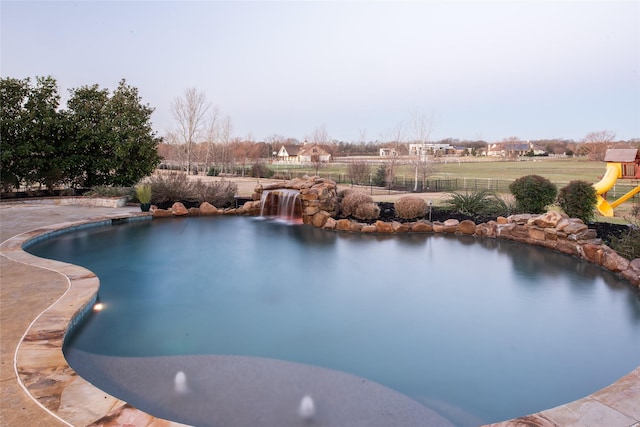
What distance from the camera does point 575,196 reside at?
8594 mm

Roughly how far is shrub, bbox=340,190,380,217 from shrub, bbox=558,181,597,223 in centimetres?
456

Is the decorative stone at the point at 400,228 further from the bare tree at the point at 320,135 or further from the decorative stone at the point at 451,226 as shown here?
the bare tree at the point at 320,135

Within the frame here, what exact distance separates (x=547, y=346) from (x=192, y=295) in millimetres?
4278

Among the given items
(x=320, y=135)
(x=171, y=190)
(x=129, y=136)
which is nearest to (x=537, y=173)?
(x=320, y=135)

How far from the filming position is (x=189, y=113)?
28984mm

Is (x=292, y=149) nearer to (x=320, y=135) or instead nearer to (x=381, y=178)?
(x=320, y=135)

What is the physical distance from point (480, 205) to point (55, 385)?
9.89 metres

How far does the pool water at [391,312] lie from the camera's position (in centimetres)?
353

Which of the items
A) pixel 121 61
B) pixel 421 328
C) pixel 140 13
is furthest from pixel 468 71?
pixel 421 328

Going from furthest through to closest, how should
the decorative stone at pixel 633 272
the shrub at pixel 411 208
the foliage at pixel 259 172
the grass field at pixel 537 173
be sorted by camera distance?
the foliage at pixel 259 172 < the grass field at pixel 537 173 < the shrub at pixel 411 208 < the decorative stone at pixel 633 272

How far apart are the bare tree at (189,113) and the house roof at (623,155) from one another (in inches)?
961

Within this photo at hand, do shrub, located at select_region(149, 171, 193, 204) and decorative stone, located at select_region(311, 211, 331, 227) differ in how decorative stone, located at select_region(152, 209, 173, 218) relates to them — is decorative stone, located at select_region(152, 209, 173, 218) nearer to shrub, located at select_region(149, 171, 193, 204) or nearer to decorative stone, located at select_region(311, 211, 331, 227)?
shrub, located at select_region(149, 171, 193, 204)

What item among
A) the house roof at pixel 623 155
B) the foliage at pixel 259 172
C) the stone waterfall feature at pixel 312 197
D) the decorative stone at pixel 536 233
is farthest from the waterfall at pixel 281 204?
the foliage at pixel 259 172

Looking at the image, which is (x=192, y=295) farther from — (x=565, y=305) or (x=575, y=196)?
(x=575, y=196)
